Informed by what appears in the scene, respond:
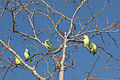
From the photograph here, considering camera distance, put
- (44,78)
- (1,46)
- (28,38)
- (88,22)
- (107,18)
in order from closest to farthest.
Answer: (44,78) < (1,46) < (107,18) < (88,22) < (28,38)

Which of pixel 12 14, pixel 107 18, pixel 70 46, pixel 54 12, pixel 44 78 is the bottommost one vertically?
pixel 44 78

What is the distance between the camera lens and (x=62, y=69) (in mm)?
3531

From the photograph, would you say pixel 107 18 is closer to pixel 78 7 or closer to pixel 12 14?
pixel 78 7

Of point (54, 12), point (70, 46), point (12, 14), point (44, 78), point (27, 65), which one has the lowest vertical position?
point (44, 78)

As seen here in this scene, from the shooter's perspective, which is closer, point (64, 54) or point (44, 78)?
point (44, 78)

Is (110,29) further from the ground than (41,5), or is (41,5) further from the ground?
(41,5)

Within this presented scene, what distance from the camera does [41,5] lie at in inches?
180

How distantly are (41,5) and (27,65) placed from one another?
1638 mm

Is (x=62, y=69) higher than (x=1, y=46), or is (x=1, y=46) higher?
(x=1, y=46)

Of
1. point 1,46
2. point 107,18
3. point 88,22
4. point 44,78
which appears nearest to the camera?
point 44,78

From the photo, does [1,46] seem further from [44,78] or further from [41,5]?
[41,5]

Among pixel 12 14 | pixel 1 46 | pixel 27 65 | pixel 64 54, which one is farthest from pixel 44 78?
pixel 12 14

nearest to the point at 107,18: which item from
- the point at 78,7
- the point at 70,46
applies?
the point at 78,7

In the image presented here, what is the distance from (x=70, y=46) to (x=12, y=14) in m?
1.16
